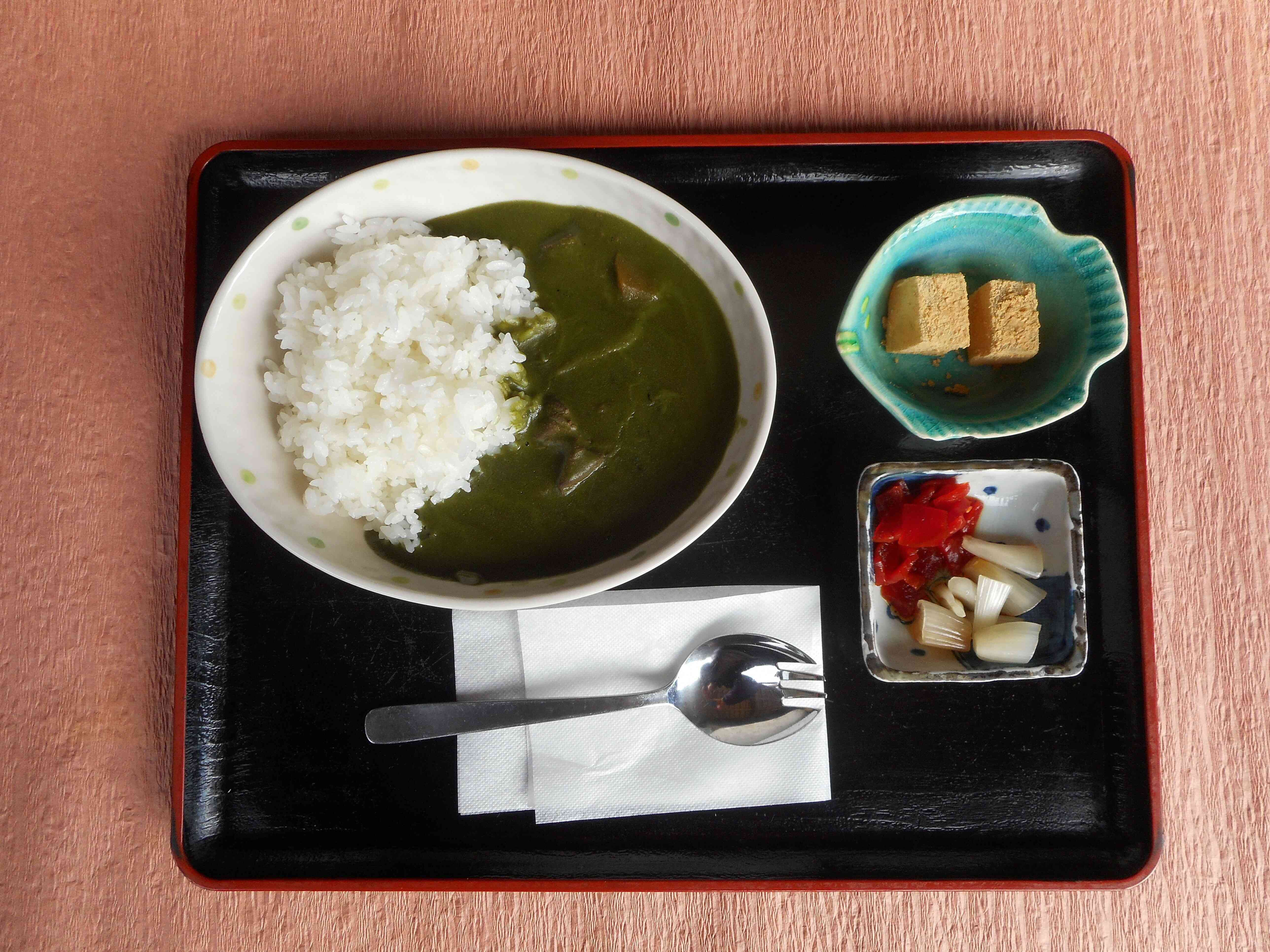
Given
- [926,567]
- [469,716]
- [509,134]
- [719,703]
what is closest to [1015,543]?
[926,567]

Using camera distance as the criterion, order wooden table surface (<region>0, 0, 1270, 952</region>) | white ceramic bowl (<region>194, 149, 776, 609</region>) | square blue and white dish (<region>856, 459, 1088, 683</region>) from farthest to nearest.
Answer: wooden table surface (<region>0, 0, 1270, 952</region>) < square blue and white dish (<region>856, 459, 1088, 683</region>) < white ceramic bowl (<region>194, 149, 776, 609</region>)

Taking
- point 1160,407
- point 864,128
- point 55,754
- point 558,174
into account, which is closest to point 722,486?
point 558,174

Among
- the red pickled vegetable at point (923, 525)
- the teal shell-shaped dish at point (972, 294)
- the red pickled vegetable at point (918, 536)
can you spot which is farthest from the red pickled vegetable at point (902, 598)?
the teal shell-shaped dish at point (972, 294)

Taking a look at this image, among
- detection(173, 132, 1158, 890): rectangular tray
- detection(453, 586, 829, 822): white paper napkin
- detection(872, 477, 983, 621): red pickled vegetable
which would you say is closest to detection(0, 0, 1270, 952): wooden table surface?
detection(173, 132, 1158, 890): rectangular tray

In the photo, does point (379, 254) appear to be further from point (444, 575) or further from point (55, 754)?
point (55, 754)

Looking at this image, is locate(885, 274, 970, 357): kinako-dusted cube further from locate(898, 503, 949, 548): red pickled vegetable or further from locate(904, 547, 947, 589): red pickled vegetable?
locate(904, 547, 947, 589): red pickled vegetable

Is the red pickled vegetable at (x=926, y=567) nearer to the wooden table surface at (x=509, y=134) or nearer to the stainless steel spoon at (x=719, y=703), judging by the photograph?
the stainless steel spoon at (x=719, y=703)
